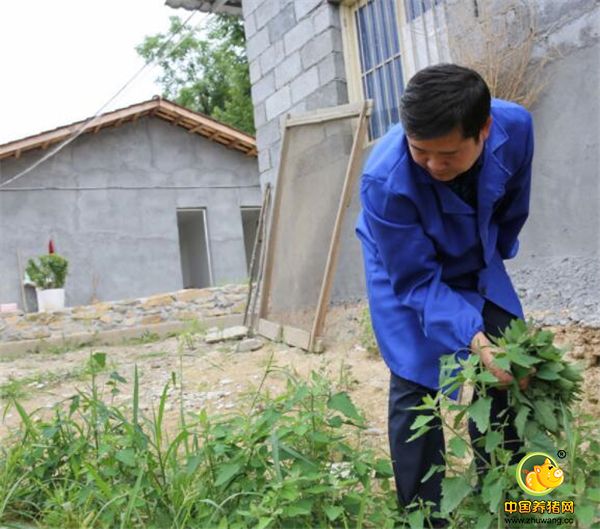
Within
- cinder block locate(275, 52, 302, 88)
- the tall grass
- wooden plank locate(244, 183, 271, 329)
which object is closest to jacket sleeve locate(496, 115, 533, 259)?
the tall grass

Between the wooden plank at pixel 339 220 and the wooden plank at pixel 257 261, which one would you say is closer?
the wooden plank at pixel 339 220

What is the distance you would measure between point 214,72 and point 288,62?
1770cm

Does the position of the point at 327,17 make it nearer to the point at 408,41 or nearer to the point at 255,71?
the point at 408,41

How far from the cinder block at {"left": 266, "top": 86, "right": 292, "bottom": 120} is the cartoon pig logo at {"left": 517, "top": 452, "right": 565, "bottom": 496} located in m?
4.46

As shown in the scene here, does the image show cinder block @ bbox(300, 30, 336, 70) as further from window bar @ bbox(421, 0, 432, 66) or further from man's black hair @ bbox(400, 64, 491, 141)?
man's black hair @ bbox(400, 64, 491, 141)

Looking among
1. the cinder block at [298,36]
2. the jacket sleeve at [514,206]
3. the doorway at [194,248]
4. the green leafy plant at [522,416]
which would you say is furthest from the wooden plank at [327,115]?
the doorway at [194,248]

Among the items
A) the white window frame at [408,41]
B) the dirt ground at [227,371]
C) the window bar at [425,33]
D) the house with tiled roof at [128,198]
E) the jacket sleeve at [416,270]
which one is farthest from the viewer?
the house with tiled roof at [128,198]

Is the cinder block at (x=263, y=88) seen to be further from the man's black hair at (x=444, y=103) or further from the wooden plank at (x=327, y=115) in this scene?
the man's black hair at (x=444, y=103)

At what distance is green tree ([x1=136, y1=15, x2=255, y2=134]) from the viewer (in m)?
18.5

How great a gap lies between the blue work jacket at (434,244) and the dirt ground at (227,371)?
1.03 metres

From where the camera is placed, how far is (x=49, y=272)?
9164 mm

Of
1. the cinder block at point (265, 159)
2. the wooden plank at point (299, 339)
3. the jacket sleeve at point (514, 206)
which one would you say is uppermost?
A: the cinder block at point (265, 159)

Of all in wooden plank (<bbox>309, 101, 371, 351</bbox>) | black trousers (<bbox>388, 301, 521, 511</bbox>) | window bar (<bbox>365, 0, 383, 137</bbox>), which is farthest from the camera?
window bar (<bbox>365, 0, 383, 137</bbox>)

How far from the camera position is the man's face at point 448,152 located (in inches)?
55.4
